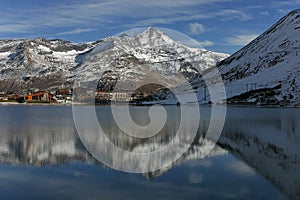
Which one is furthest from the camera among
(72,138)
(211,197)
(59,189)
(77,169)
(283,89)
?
(283,89)

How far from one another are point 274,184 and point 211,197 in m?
4.19

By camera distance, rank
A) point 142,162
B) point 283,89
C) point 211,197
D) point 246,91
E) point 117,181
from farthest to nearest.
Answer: point 246,91, point 283,89, point 142,162, point 117,181, point 211,197

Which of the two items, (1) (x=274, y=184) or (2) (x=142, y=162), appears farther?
(2) (x=142, y=162)

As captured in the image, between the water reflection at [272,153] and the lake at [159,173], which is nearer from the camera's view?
the lake at [159,173]

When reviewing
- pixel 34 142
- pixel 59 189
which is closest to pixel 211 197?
pixel 59 189

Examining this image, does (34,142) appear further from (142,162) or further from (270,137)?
(270,137)

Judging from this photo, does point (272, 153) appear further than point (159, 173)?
Yes

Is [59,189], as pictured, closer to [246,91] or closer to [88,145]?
[88,145]

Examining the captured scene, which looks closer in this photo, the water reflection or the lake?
the lake

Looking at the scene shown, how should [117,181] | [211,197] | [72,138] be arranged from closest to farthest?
[211,197] < [117,181] < [72,138]

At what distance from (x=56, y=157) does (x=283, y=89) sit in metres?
165

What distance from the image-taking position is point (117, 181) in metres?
21.0

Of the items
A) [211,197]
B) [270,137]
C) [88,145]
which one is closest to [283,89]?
[270,137]

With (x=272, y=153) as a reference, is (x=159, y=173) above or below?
below
